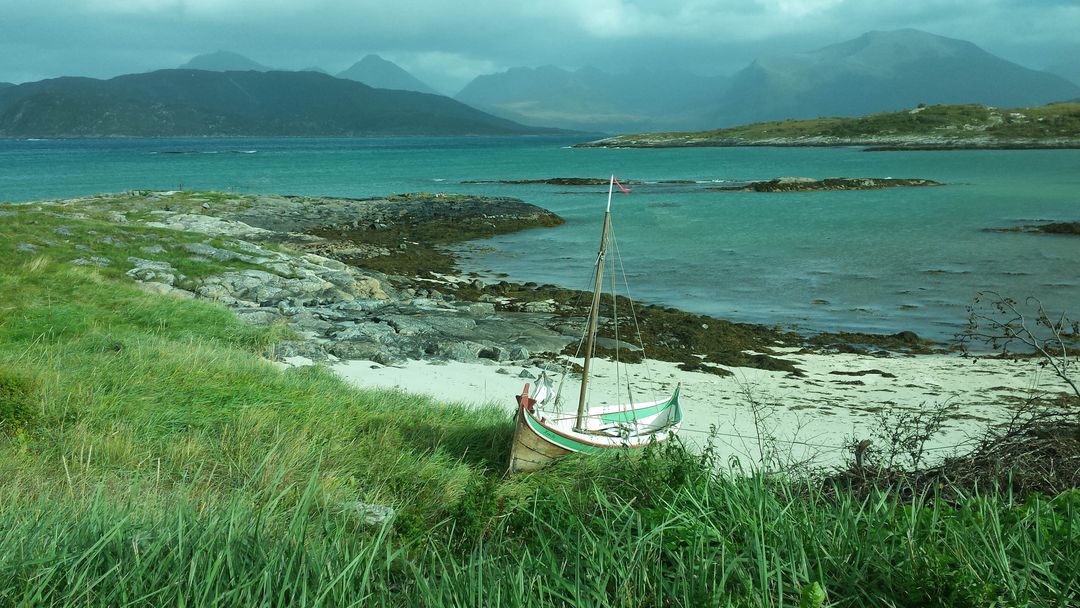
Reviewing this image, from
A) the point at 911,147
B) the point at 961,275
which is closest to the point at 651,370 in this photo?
the point at 961,275

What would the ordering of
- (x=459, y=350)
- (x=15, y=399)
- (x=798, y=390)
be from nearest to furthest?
1. (x=15, y=399)
2. (x=798, y=390)
3. (x=459, y=350)

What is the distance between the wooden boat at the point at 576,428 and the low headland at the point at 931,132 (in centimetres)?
10834

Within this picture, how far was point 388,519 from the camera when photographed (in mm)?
4102

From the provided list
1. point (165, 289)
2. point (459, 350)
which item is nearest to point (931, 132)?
point (459, 350)

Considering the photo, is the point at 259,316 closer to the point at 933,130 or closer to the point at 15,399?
the point at 15,399

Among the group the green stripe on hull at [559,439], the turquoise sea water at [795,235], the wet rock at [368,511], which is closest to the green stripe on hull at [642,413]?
the green stripe on hull at [559,439]

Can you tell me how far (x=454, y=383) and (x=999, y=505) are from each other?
9230 mm

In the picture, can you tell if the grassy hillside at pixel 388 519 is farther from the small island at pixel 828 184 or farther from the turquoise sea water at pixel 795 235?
the small island at pixel 828 184

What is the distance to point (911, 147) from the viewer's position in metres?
113

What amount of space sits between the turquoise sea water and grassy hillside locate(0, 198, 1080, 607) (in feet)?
49.8

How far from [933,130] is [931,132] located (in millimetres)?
1085

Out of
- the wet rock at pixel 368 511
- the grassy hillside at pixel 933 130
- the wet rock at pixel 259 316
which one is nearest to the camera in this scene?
the wet rock at pixel 368 511

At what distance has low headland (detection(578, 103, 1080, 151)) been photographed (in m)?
108

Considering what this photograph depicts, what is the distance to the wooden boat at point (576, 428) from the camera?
313 inches
